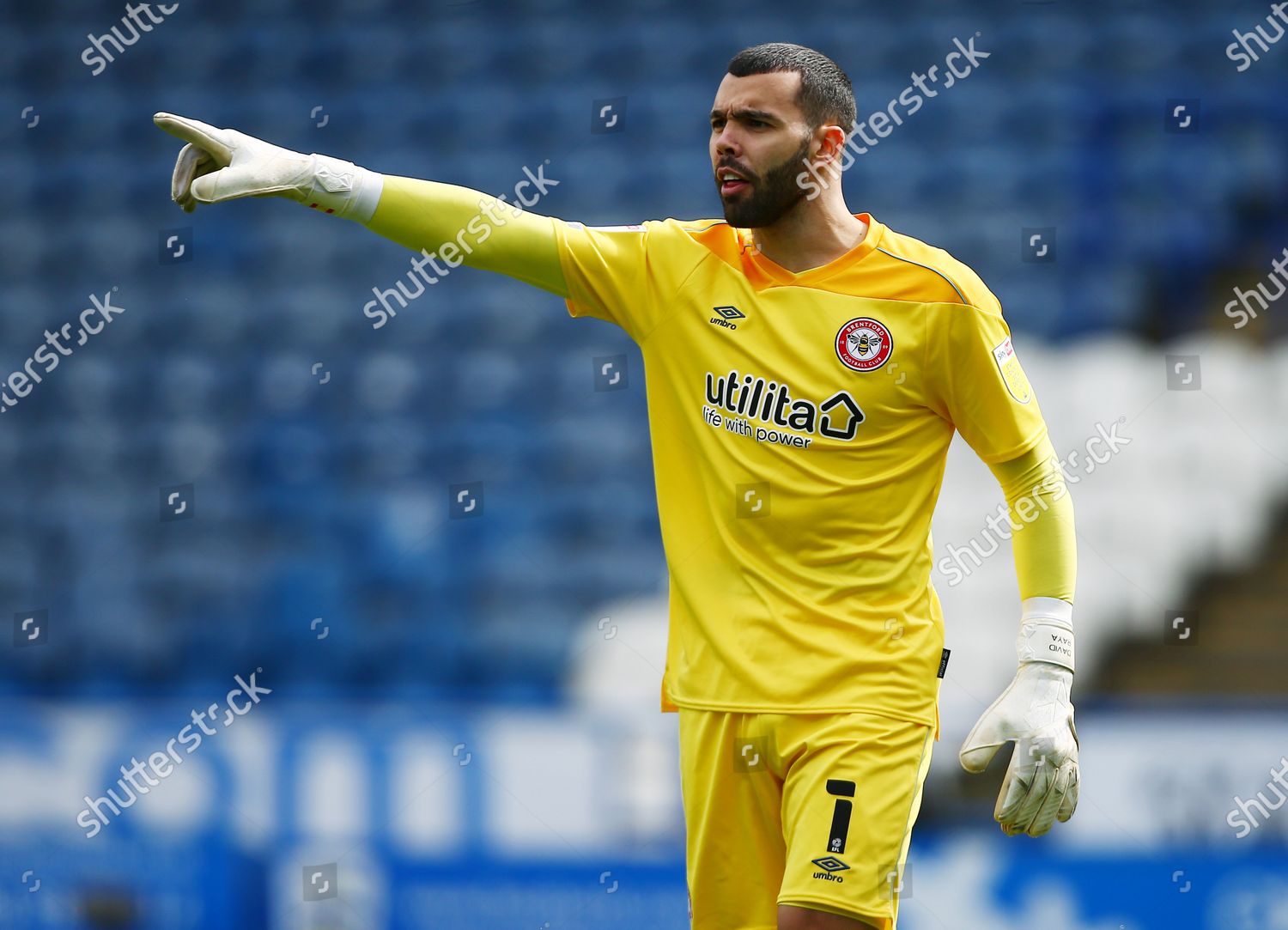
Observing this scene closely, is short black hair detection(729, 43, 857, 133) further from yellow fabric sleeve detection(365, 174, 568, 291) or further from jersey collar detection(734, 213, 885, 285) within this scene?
yellow fabric sleeve detection(365, 174, 568, 291)

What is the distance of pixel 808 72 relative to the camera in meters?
2.60

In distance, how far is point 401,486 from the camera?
18.9 ft

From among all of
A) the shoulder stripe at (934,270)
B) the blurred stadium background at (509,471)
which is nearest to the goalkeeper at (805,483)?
the shoulder stripe at (934,270)

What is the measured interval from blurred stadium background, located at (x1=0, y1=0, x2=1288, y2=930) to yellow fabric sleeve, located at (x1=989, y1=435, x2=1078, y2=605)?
2553 mm

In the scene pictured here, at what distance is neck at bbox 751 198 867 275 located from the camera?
2.63 metres

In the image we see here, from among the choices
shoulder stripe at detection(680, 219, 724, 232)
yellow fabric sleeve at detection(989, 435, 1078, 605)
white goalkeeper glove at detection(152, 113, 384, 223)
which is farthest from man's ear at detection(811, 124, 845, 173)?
white goalkeeper glove at detection(152, 113, 384, 223)

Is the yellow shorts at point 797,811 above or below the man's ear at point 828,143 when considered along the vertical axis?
below

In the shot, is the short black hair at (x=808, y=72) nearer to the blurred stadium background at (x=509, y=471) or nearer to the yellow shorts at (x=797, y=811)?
the yellow shorts at (x=797, y=811)

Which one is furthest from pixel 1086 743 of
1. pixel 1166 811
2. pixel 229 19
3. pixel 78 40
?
pixel 78 40

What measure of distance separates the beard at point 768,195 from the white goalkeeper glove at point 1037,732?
85cm

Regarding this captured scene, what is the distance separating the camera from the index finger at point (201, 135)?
2379 millimetres

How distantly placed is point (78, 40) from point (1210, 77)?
16.4 feet

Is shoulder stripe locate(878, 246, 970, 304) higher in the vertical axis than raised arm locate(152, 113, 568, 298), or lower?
lower

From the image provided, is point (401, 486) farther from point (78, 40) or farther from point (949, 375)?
point (949, 375)
